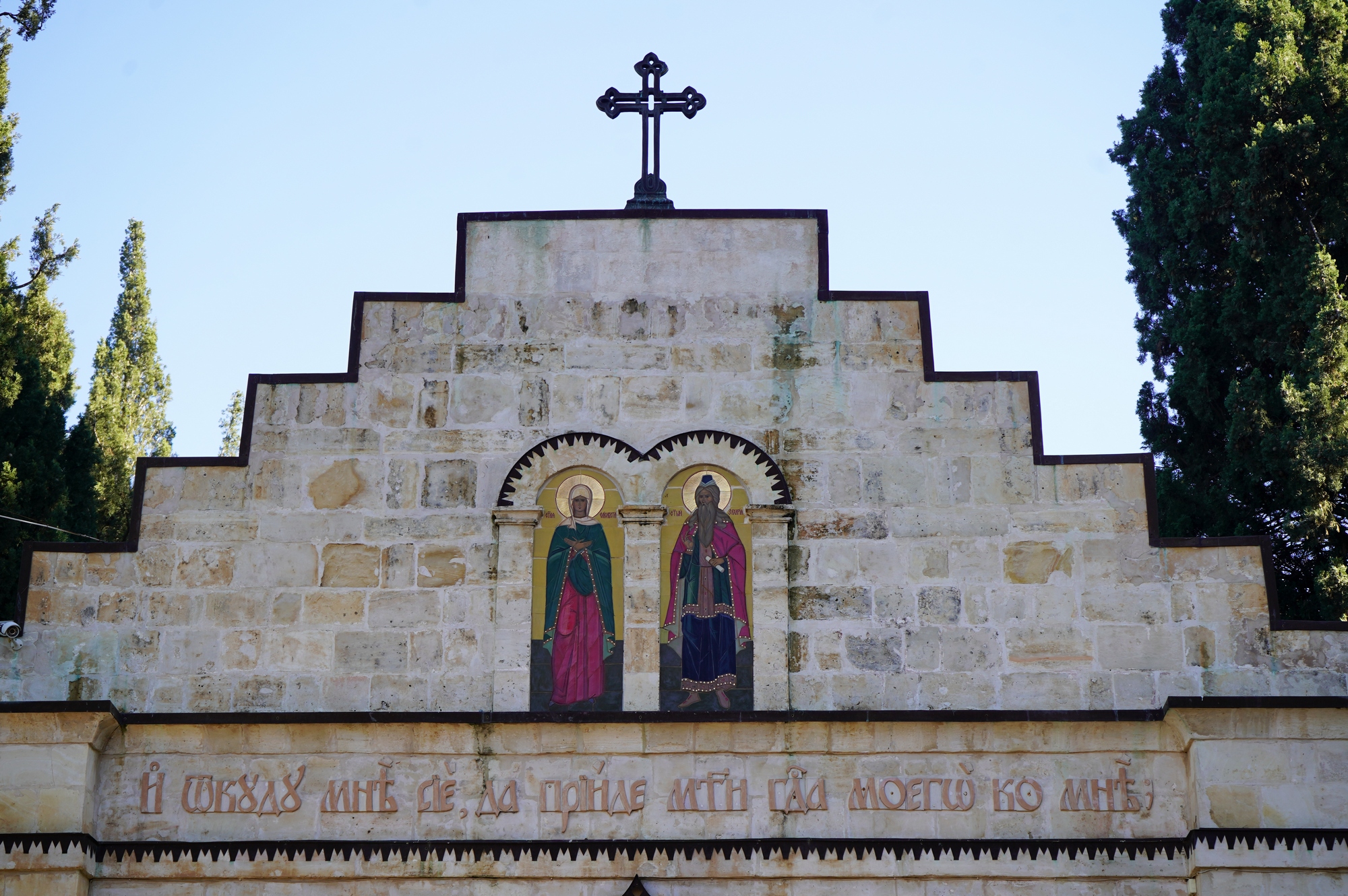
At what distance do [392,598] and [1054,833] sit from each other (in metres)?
5.96

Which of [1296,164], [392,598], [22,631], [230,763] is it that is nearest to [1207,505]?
[1296,164]

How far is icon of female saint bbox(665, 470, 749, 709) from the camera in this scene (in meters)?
15.5

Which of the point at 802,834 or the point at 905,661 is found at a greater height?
the point at 905,661

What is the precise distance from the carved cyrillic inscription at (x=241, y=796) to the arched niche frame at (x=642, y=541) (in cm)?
188

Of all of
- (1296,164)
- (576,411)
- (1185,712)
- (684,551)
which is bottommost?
(1185,712)

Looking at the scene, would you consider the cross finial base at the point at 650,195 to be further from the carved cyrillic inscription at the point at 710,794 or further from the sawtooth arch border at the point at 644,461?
the carved cyrillic inscription at the point at 710,794

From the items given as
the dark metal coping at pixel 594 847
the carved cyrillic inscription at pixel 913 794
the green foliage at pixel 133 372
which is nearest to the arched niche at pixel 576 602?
the dark metal coping at pixel 594 847

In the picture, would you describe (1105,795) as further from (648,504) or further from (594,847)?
(648,504)

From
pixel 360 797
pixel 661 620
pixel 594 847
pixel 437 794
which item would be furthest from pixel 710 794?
pixel 360 797

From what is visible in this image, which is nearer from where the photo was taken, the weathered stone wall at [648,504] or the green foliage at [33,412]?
the weathered stone wall at [648,504]

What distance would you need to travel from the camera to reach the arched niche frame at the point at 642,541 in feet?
50.9

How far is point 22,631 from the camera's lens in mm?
15719

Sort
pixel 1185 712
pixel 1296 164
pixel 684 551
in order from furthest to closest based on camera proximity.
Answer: pixel 1296 164 < pixel 684 551 < pixel 1185 712

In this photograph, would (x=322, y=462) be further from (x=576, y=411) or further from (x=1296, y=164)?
(x=1296, y=164)
